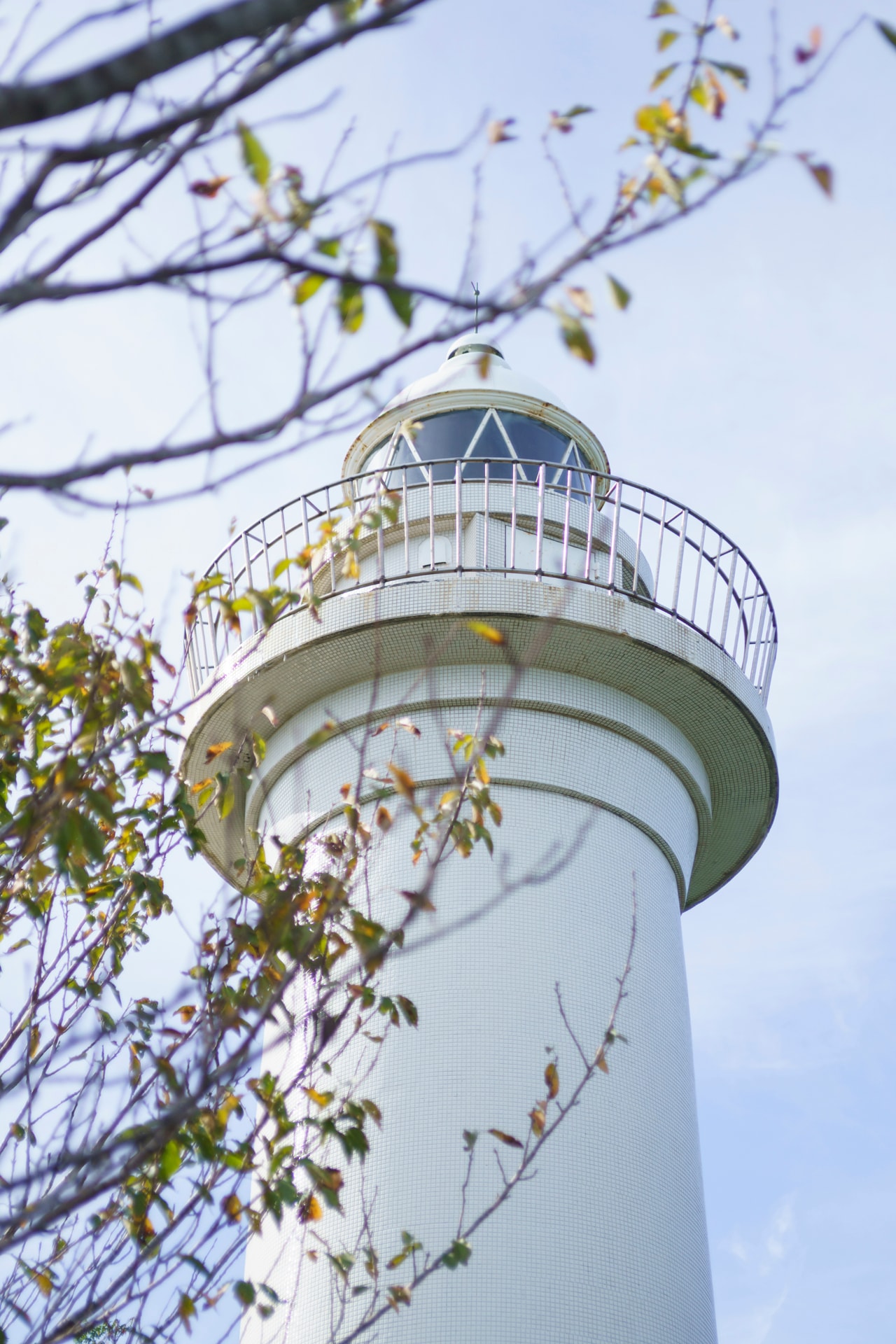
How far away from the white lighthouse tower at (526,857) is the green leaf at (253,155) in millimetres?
2853

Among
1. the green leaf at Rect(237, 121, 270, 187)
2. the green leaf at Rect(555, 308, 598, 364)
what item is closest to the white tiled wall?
the green leaf at Rect(555, 308, 598, 364)

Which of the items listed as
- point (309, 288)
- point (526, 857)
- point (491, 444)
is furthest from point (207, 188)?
point (491, 444)

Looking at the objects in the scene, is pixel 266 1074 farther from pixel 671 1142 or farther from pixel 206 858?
pixel 206 858

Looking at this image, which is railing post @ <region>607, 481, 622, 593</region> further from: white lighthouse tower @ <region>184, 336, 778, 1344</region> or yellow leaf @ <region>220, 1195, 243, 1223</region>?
yellow leaf @ <region>220, 1195, 243, 1223</region>

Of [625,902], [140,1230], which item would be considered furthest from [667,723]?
[140,1230]

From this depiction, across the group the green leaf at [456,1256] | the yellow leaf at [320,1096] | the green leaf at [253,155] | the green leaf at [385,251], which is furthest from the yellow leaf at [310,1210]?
the green leaf at [253,155]

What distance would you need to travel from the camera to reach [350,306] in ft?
8.02

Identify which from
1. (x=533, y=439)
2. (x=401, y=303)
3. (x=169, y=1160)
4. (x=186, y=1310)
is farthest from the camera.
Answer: (x=533, y=439)

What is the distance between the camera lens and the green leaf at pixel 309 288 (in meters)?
2.44

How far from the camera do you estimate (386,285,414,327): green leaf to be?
2340mm

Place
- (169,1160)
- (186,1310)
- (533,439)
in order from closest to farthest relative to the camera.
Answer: (169,1160) < (186,1310) < (533,439)

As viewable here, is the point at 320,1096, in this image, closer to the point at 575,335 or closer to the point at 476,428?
the point at 575,335

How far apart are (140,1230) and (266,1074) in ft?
1.86

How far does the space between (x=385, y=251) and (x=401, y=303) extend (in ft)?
0.32
